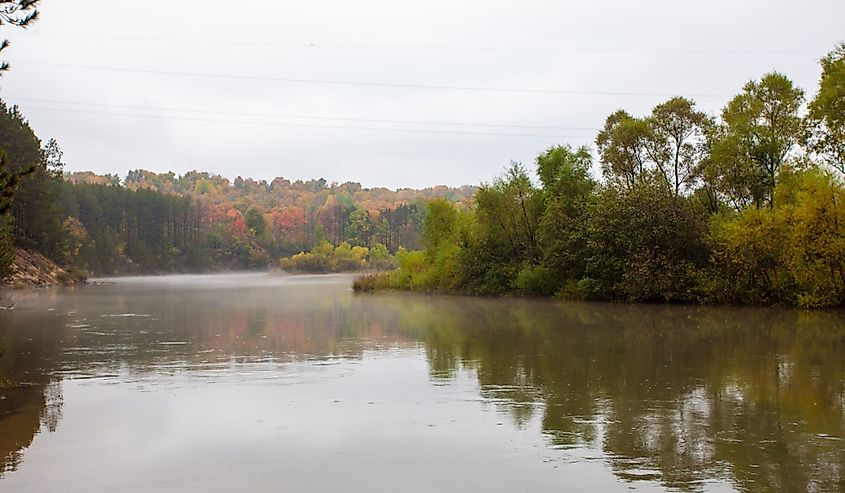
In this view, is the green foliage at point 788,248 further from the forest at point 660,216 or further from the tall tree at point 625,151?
the tall tree at point 625,151

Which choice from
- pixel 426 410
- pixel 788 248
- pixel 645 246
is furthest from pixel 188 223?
pixel 426 410

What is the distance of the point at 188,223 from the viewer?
13650 centimetres

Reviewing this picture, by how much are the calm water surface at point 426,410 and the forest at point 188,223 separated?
4298 cm

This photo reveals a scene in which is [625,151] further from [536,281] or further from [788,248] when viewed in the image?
[788,248]

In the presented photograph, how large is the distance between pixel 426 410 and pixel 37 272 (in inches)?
2314

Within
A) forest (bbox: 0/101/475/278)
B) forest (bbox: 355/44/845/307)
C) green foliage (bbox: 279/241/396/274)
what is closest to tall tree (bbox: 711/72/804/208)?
forest (bbox: 355/44/845/307)

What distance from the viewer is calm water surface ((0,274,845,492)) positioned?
8406mm

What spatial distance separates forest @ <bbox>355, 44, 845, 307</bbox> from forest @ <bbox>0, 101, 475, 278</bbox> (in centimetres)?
3586

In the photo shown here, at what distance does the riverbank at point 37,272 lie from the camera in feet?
191

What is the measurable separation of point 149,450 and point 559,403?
5.98 metres

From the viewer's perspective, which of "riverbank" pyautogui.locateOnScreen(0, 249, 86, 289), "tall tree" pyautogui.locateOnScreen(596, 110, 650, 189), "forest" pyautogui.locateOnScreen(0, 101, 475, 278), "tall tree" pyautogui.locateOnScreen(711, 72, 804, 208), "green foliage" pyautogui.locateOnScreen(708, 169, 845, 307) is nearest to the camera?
"green foliage" pyautogui.locateOnScreen(708, 169, 845, 307)

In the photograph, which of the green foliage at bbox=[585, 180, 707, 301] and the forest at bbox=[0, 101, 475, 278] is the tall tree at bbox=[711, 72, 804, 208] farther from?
the forest at bbox=[0, 101, 475, 278]

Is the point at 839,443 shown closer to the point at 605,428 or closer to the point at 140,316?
the point at 605,428

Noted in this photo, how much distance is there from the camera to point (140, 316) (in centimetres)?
3133
